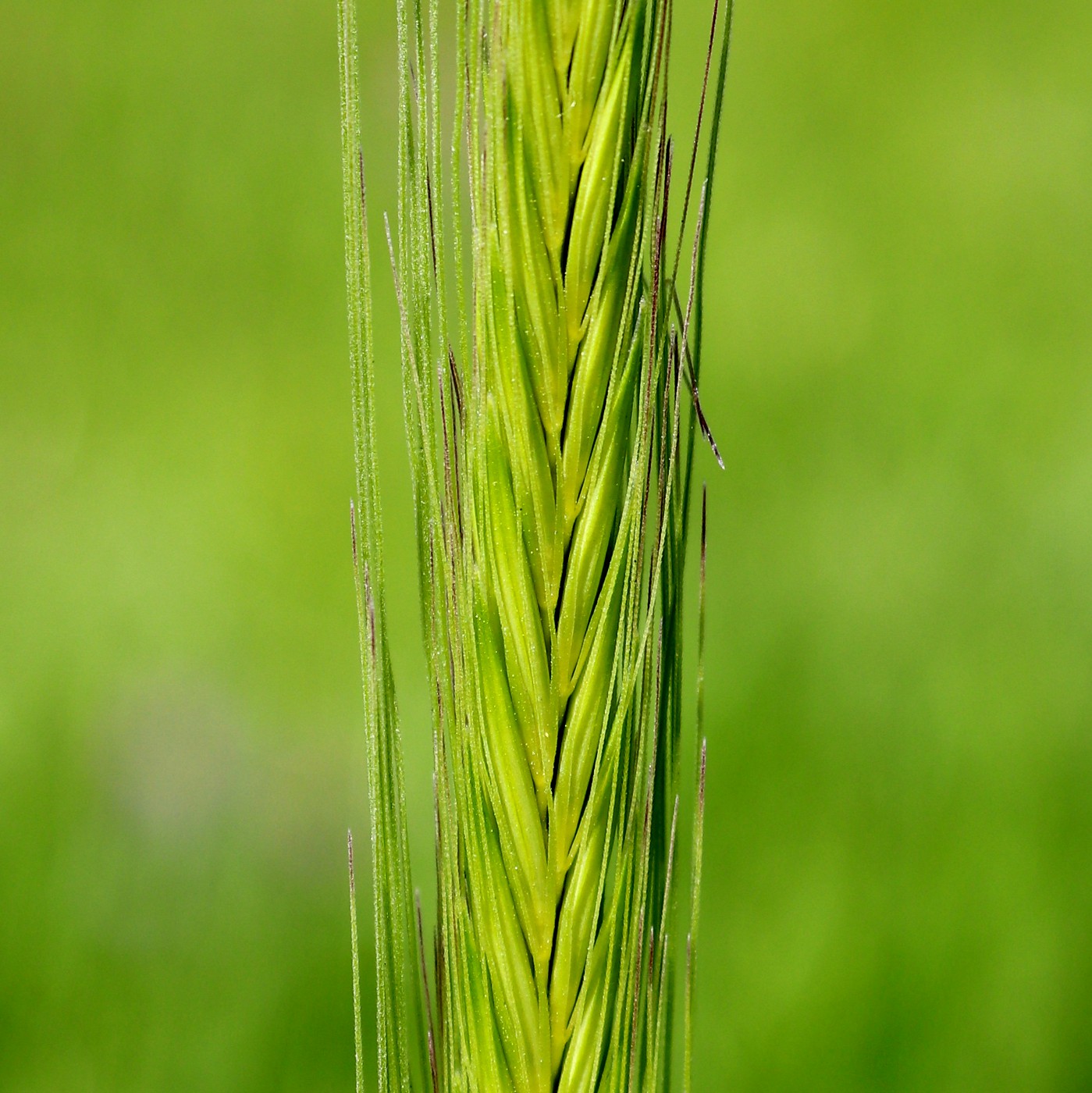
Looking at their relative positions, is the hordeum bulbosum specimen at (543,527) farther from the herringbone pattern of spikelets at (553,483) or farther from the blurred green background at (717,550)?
the blurred green background at (717,550)

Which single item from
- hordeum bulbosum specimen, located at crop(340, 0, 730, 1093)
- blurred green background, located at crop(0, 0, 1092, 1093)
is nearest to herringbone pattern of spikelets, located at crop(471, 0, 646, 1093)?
hordeum bulbosum specimen, located at crop(340, 0, 730, 1093)

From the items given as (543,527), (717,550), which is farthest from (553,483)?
(717,550)

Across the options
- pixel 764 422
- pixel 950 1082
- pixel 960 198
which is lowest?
pixel 950 1082

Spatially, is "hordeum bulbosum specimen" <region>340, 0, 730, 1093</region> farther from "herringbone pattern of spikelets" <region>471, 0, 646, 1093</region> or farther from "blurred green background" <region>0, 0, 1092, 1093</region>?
"blurred green background" <region>0, 0, 1092, 1093</region>

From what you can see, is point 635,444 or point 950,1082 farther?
point 950,1082

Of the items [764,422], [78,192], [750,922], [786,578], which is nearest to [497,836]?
[750,922]

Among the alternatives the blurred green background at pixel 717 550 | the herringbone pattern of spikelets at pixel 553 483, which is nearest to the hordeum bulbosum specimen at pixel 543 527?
the herringbone pattern of spikelets at pixel 553 483

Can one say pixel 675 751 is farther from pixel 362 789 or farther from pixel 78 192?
pixel 78 192

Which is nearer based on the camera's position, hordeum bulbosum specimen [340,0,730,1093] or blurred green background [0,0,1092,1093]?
hordeum bulbosum specimen [340,0,730,1093]

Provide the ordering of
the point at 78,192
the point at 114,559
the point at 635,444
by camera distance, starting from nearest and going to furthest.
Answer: the point at 635,444 → the point at 114,559 → the point at 78,192
